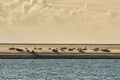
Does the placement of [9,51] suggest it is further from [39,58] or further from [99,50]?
[99,50]

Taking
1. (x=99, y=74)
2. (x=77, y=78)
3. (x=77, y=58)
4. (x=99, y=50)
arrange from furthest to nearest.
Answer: (x=99, y=50), (x=77, y=58), (x=99, y=74), (x=77, y=78)

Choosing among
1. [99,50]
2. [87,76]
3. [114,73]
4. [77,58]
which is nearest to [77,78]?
[87,76]

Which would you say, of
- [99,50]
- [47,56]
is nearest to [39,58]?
[47,56]

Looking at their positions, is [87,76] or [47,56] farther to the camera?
[47,56]

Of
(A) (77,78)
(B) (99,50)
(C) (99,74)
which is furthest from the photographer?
(B) (99,50)

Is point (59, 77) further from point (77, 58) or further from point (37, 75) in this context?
point (77, 58)

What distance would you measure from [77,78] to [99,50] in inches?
2642

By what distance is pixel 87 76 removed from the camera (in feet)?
289

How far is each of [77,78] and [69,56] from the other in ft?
195

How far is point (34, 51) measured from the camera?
5906 inches

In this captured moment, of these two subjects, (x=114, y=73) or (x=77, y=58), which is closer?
(x=114, y=73)

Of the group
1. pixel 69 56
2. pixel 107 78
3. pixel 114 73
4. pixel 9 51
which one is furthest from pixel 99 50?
pixel 107 78

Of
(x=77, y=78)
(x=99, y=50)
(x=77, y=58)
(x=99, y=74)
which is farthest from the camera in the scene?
(x=99, y=50)

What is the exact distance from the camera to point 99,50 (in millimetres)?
151875
